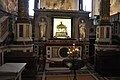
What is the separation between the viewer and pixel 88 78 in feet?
34.2

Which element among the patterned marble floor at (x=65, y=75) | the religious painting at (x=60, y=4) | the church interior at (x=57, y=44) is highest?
the religious painting at (x=60, y=4)

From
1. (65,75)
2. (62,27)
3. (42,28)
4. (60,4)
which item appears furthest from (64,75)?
(60,4)

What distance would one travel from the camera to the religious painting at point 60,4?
67.1 feet

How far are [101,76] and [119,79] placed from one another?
3.34ft

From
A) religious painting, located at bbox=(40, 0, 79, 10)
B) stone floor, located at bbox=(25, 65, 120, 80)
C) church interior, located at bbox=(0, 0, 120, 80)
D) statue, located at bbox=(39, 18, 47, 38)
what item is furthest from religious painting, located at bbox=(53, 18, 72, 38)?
stone floor, located at bbox=(25, 65, 120, 80)

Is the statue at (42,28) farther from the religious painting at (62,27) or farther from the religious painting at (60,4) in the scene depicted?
the religious painting at (60,4)

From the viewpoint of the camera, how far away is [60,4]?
20547 millimetres

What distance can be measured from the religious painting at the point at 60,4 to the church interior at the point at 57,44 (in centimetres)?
145

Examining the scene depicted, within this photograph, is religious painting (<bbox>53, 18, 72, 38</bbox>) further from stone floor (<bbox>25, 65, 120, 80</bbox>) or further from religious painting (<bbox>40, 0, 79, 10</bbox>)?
stone floor (<bbox>25, 65, 120, 80</bbox>)

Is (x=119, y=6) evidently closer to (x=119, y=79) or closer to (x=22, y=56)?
(x=119, y=79)

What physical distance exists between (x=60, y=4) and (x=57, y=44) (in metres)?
6.61

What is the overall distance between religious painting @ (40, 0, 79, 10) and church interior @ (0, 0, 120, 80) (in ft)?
4.75

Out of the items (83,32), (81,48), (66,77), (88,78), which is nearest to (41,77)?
(66,77)

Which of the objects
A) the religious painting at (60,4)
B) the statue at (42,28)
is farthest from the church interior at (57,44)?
the religious painting at (60,4)
